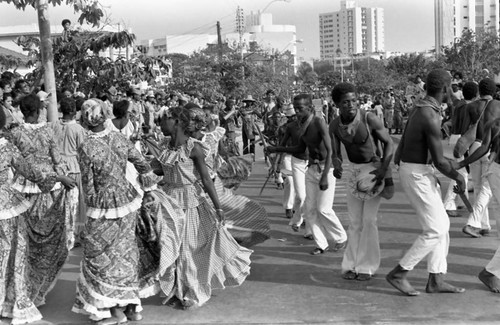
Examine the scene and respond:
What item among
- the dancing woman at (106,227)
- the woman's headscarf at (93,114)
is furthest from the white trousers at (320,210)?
the woman's headscarf at (93,114)

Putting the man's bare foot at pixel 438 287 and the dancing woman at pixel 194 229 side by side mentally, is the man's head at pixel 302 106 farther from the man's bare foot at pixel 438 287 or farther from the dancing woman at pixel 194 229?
the man's bare foot at pixel 438 287

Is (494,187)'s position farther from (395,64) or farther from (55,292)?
(395,64)

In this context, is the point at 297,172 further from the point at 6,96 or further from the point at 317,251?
the point at 6,96

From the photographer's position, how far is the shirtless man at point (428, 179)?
5.91m

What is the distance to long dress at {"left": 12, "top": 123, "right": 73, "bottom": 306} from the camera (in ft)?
20.6

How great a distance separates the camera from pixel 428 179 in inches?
236

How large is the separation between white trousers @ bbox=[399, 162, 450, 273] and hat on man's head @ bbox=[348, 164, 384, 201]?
48 centimetres

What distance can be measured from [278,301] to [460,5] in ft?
530

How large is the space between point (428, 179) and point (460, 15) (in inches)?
6317

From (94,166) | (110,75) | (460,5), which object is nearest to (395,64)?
(110,75)

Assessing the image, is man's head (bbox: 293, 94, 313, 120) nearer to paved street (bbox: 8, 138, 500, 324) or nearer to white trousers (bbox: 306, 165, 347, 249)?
white trousers (bbox: 306, 165, 347, 249)

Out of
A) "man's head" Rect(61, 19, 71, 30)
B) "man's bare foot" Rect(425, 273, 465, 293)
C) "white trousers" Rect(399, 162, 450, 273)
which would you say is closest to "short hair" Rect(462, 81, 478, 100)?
"white trousers" Rect(399, 162, 450, 273)

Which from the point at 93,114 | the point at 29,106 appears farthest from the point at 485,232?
the point at 29,106

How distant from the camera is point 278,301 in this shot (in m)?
6.18
